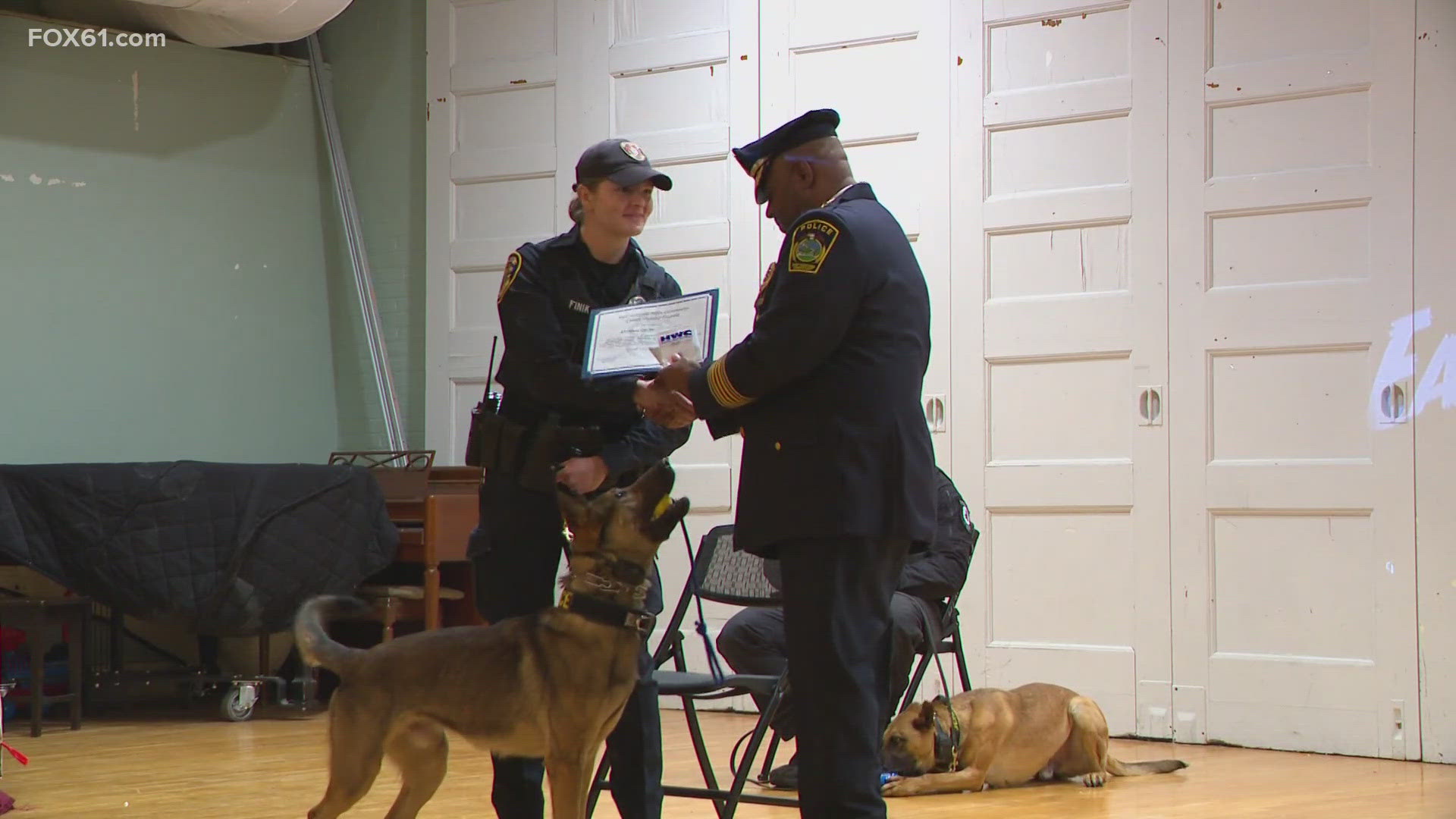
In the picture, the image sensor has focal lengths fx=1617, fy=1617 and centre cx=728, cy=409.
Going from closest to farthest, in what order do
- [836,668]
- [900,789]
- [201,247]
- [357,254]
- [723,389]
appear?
[836,668] → [723,389] → [900,789] → [201,247] → [357,254]

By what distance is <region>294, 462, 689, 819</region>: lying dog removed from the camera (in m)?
3.01

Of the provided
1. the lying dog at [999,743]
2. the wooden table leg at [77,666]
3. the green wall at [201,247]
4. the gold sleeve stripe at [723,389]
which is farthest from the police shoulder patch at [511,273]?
the green wall at [201,247]

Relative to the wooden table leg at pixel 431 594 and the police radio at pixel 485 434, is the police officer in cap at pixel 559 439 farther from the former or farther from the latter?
the wooden table leg at pixel 431 594

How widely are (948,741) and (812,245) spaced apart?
2469 millimetres

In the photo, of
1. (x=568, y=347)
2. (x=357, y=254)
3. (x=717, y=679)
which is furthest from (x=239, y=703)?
(x=568, y=347)

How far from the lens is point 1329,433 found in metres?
5.55

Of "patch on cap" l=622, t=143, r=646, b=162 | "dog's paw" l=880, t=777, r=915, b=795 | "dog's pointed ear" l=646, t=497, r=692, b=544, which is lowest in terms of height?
"dog's paw" l=880, t=777, r=915, b=795

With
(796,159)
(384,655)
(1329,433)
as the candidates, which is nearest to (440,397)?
(1329,433)

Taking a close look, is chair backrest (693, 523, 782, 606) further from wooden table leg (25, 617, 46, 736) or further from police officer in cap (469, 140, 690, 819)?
wooden table leg (25, 617, 46, 736)

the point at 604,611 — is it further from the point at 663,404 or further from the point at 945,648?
the point at 945,648

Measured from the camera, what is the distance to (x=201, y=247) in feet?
24.8

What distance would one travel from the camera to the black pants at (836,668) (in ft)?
8.59

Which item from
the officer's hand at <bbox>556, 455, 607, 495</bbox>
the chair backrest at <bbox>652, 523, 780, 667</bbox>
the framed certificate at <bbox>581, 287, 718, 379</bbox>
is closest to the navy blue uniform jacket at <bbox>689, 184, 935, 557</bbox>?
the framed certificate at <bbox>581, 287, 718, 379</bbox>

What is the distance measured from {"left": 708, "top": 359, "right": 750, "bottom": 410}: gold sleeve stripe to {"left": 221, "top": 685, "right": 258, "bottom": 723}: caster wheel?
429cm
